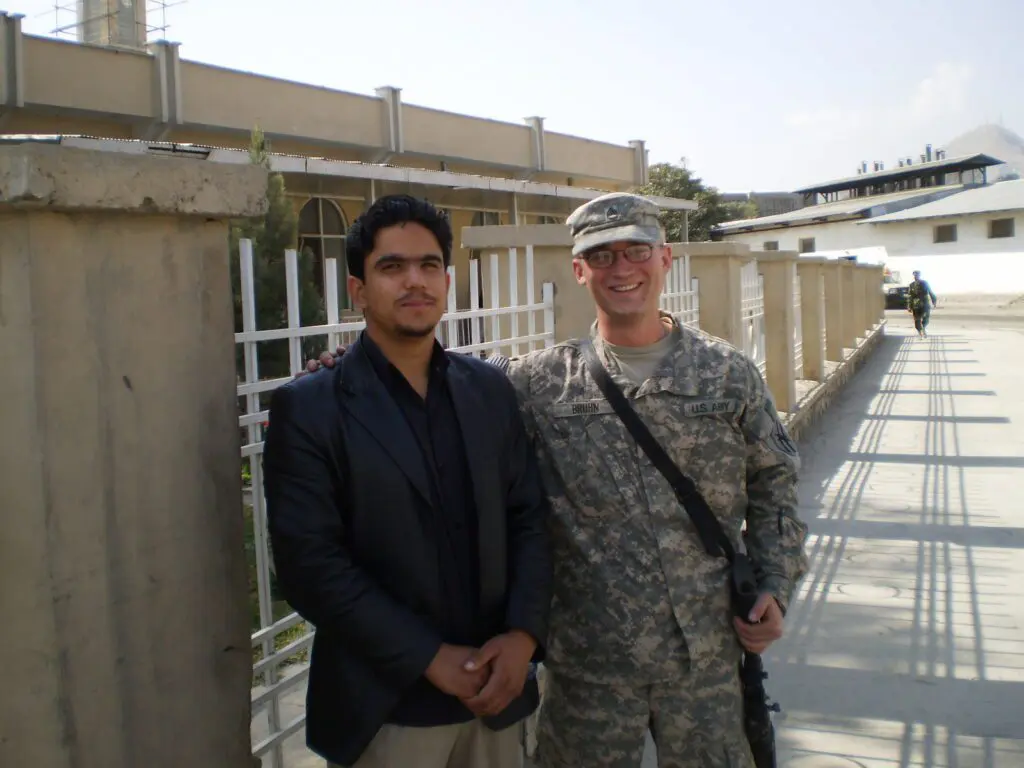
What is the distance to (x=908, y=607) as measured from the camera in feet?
15.0

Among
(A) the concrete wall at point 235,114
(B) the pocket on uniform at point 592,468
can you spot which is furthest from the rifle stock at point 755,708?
(A) the concrete wall at point 235,114

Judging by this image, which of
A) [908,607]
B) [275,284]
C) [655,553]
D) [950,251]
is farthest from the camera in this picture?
[950,251]

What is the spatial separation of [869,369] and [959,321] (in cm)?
1307

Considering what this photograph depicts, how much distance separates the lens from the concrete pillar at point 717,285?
259 inches

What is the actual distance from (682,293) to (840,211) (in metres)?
41.6

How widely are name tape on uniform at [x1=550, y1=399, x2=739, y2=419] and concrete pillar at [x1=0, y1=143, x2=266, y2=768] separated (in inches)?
28.9

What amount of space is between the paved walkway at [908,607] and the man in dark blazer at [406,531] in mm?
1496

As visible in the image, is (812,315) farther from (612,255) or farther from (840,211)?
(840,211)

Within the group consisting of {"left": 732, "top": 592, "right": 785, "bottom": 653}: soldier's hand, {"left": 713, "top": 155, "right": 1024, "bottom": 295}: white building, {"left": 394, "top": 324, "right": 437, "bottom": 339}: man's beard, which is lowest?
{"left": 732, "top": 592, "right": 785, "bottom": 653}: soldier's hand

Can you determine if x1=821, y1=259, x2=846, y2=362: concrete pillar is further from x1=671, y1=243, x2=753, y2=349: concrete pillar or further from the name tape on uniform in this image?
the name tape on uniform

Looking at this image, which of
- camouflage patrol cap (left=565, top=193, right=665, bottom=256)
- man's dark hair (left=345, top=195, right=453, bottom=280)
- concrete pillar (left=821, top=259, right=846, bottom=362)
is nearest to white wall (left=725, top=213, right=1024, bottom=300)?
concrete pillar (left=821, top=259, right=846, bottom=362)

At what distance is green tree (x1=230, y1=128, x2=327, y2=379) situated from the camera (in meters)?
6.64

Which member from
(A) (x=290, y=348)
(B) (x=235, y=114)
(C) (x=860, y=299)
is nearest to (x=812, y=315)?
(C) (x=860, y=299)

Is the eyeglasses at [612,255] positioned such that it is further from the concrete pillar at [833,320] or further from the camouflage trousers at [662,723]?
the concrete pillar at [833,320]
